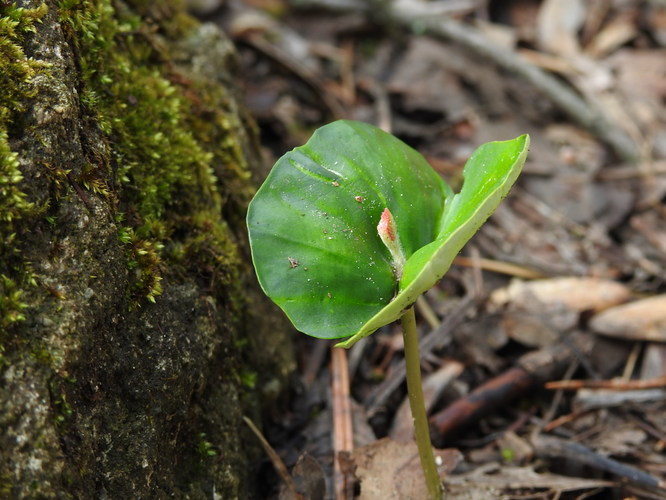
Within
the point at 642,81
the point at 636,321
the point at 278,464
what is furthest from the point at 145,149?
the point at 642,81

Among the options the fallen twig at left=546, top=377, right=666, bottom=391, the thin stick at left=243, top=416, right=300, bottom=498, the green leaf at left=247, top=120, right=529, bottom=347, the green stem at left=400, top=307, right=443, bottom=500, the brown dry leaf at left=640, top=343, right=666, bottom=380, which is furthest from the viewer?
the brown dry leaf at left=640, top=343, right=666, bottom=380

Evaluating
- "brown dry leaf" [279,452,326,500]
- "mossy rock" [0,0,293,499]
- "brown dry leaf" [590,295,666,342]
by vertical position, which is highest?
"mossy rock" [0,0,293,499]

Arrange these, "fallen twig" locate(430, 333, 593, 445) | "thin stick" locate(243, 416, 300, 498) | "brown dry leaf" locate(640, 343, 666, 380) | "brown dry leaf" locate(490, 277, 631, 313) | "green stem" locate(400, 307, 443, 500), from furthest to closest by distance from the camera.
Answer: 1. "brown dry leaf" locate(490, 277, 631, 313)
2. "brown dry leaf" locate(640, 343, 666, 380)
3. "fallen twig" locate(430, 333, 593, 445)
4. "thin stick" locate(243, 416, 300, 498)
5. "green stem" locate(400, 307, 443, 500)

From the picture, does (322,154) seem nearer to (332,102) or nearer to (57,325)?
(57,325)

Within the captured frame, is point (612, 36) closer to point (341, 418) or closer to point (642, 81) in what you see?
point (642, 81)

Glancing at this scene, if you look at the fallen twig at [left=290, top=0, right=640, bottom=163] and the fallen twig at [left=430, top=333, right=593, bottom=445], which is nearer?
the fallen twig at [left=430, top=333, right=593, bottom=445]

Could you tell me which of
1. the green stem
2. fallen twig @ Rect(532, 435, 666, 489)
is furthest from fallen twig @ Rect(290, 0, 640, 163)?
the green stem

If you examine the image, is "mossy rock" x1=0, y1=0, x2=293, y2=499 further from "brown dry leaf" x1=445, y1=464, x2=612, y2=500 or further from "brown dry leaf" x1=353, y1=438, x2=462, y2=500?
"brown dry leaf" x1=445, y1=464, x2=612, y2=500
